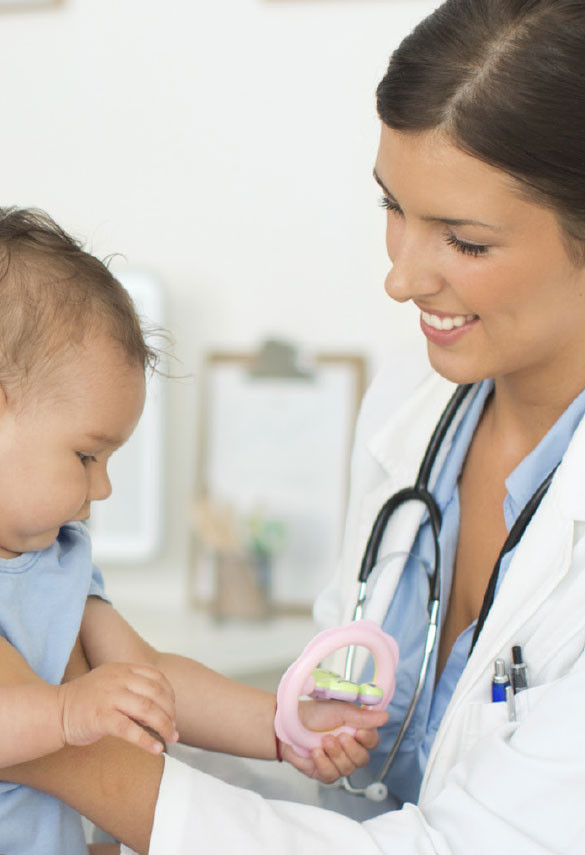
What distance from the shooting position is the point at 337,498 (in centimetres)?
302

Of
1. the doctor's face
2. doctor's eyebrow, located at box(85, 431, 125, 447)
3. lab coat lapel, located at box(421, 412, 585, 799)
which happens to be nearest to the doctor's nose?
the doctor's face

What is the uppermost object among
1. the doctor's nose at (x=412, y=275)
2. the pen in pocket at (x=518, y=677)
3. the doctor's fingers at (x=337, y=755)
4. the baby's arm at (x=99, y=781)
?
the doctor's nose at (x=412, y=275)

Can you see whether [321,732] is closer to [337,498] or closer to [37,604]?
[37,604]

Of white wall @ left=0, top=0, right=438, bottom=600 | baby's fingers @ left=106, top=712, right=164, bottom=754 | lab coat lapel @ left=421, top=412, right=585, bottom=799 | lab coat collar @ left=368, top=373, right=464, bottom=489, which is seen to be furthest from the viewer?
white wall @ left=0, top=0, right=438, bottom=600

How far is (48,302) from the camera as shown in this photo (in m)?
1.13

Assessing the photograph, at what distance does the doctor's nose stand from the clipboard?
5.69 ft

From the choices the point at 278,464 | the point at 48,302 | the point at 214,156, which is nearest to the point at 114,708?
the point at 48,302

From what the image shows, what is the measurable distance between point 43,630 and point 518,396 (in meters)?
0.69

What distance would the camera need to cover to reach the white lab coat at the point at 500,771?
1016mm

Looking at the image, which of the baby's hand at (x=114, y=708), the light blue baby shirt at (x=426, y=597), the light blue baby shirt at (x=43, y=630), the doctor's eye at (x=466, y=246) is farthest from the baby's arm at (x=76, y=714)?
the doctor's eye at (x=466, y=246)

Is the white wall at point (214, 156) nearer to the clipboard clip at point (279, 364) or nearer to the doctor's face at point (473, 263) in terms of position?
the clipboard clip at point (279, 364)

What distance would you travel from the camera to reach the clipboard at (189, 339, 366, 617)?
2.99 metres

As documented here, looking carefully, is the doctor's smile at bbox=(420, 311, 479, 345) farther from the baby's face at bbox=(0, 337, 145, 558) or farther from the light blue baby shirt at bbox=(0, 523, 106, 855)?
the light blue baby shirt at bbox=(0, 523, 106, 855)

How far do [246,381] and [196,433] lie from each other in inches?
8.5
